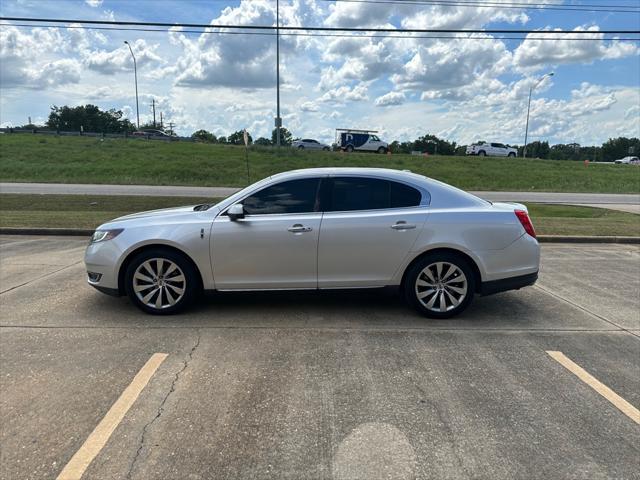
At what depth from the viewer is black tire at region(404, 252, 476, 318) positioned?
513cm

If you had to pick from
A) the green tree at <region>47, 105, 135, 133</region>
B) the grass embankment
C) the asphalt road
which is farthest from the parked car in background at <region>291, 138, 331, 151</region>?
the green tree at <region>47, 105, 135, 133</region>

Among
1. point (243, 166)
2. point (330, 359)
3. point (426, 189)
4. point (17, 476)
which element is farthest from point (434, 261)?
point (243, 166)

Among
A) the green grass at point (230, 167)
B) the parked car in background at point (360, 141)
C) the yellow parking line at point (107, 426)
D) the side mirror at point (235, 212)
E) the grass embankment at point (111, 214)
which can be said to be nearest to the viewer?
the yellow parking line at point (107, 426)

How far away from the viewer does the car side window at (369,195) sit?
518 cm

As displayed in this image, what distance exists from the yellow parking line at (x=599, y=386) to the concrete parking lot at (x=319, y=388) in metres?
0.04

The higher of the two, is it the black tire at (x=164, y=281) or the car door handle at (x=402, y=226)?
the car door handle at (x=402, y=226)

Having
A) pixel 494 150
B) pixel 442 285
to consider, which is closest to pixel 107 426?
pixel 442 285

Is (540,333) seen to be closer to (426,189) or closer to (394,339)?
(394,339)

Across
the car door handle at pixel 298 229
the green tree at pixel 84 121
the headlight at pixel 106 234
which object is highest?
the green tree at pixel 84 121

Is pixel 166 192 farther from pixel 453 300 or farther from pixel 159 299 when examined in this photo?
pixel 453 300

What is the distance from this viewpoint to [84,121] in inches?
4156

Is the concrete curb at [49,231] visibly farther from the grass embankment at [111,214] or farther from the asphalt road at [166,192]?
the asphalt road at [166,192]

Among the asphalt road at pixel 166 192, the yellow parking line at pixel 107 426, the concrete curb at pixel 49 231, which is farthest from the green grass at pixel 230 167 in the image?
the yellow parking line at pixel 107 426

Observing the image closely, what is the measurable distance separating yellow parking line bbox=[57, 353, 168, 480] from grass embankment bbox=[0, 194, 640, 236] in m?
7.58
